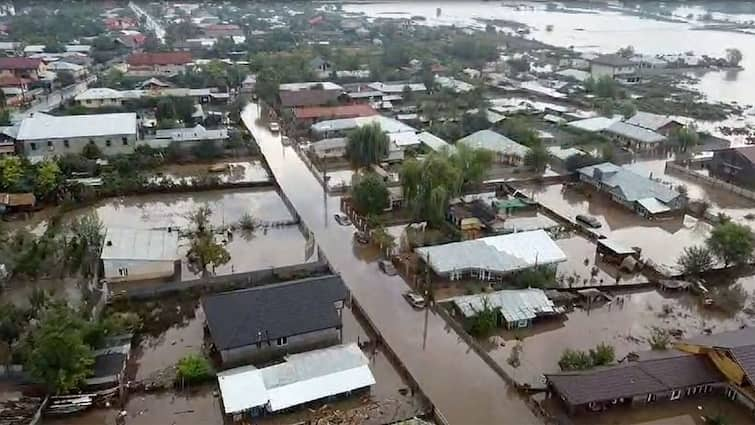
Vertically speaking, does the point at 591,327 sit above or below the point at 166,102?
below

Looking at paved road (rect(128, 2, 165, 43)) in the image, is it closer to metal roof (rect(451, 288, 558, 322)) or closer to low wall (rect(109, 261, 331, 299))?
low wall (rect(109, 261, 331, 299))

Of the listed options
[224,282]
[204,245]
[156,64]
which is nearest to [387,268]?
[224,282]

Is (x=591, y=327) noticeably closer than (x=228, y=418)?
No

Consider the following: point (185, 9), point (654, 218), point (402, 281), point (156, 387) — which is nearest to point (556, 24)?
point (185, 9)

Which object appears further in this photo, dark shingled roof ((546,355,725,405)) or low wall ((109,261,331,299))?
low wall ((109,261,331,299))

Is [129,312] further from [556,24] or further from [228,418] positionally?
[556,24]

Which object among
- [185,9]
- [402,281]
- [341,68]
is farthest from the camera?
[185,9]

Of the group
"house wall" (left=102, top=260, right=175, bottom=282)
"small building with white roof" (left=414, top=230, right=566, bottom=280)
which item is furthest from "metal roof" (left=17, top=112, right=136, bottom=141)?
"small building with white roof" (left=414, top=230, right=566, bottom=280)

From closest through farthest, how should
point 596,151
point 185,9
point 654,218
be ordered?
point 654,218
point 596,151
point 185,9
